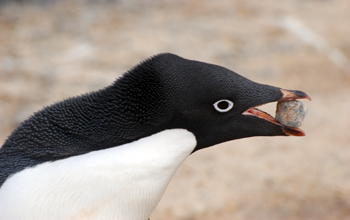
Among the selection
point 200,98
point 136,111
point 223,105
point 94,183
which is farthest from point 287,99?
point 94,183

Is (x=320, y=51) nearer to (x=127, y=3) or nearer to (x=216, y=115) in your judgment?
(x=127, y=3)

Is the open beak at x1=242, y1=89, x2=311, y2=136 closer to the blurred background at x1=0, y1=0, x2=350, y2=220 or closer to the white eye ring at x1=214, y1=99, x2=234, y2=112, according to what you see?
the white eye ring at x1=214, y1=99, x2=234, y2=112

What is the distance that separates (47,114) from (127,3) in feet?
17.9

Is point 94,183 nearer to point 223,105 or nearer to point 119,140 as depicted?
point 119,140

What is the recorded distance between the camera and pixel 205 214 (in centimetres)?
417

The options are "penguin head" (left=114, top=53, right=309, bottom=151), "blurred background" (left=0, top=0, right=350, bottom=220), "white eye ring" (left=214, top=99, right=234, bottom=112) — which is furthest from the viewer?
"blurred background" (left=0, top=0, right=350, bottom=220)

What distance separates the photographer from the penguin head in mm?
2152

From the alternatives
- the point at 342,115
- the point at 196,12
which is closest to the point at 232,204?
the point at 342,115

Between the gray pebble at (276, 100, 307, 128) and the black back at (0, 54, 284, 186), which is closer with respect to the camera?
the black back at (0, 54, 284, 186)

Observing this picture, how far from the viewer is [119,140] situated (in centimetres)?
213

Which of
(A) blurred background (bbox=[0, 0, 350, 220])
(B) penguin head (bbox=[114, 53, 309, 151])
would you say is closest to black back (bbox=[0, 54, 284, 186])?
(B) penguin head (bbox=[114, 53, 309, 151])

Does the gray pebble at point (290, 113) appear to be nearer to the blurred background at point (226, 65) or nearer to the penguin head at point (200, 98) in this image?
the penguin head at point (200, 98)

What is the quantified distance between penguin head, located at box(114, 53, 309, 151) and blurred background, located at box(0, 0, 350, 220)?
198cm

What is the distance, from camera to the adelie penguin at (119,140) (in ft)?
6.77
